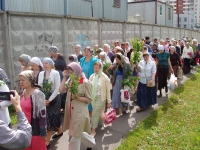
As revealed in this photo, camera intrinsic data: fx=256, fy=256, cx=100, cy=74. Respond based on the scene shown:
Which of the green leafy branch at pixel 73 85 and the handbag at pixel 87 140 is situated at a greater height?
the green leafy branch at pixel 73 85

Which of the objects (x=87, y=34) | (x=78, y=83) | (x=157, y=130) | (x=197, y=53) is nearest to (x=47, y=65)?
(x=78, y=83)

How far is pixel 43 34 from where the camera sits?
8680 mm

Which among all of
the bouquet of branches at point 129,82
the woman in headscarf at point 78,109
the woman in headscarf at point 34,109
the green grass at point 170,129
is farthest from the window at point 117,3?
the woman in headscarf at point 34,109

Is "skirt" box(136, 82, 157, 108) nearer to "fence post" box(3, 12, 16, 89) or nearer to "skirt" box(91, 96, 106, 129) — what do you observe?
"skirt" box(91, 96, 106, 129)

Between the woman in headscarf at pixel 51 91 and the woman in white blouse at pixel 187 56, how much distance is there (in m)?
9.97

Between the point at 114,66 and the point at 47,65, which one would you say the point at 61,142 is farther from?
the point at 114,66

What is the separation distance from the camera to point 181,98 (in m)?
8.87

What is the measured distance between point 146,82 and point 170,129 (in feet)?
5.64

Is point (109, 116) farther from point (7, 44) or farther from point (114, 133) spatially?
point (7, 44)

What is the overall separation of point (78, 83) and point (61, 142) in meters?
1.68

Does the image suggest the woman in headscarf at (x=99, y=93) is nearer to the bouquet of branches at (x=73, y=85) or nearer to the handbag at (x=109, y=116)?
the handbag at (x=109, y=116)

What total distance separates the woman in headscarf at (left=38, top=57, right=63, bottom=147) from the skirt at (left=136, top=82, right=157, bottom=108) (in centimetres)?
309

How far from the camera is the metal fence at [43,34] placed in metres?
7.31

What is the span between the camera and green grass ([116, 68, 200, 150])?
17.6 ft
